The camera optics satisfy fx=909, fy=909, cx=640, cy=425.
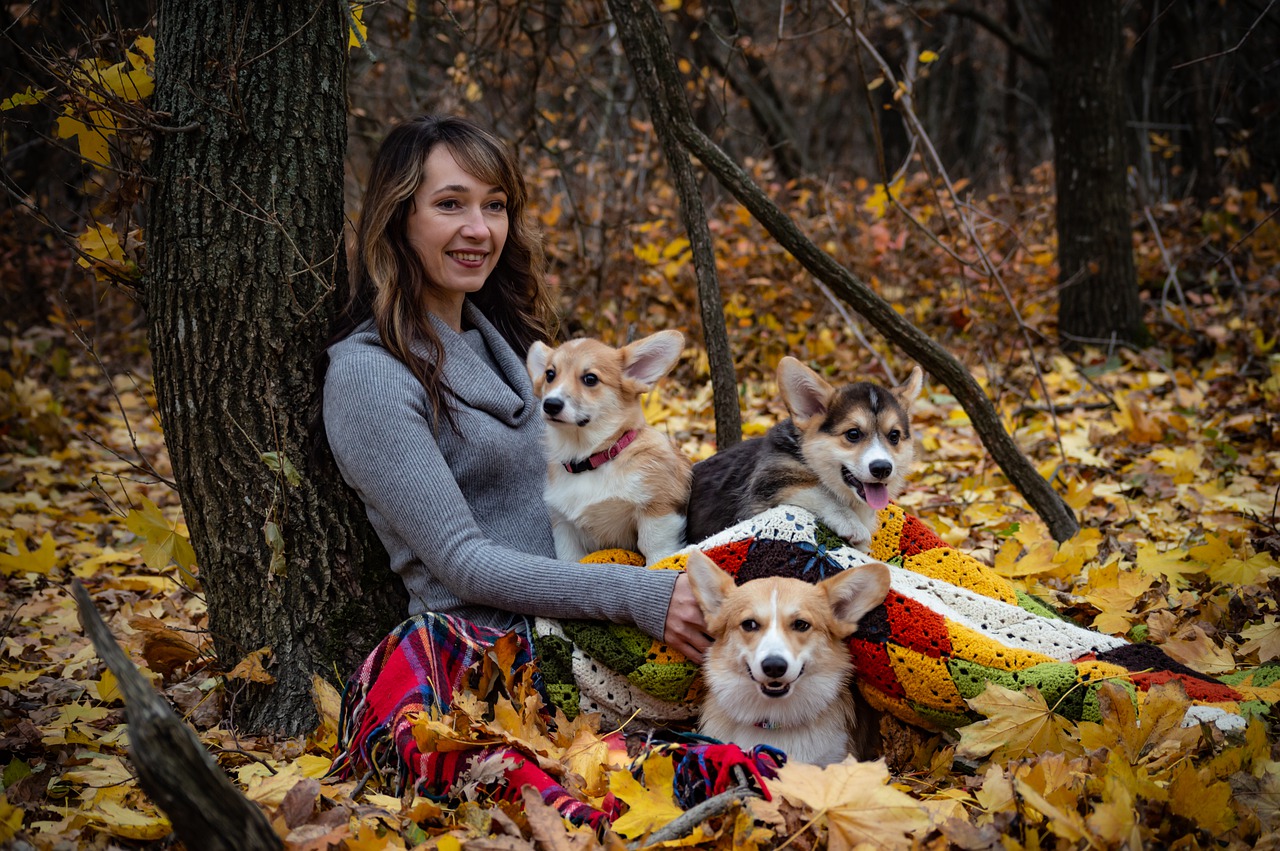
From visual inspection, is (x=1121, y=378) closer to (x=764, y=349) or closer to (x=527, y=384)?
(x=764, y=349)

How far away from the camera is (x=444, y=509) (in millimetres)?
2697

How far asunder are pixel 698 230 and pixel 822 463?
121cm

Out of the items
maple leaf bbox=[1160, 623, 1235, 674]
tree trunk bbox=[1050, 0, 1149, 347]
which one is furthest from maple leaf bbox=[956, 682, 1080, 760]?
tree trunk bbox=[1050, 0, 1149, 347]

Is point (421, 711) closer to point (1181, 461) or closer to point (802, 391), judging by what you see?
point (802, 391)

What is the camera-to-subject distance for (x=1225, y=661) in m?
2.67

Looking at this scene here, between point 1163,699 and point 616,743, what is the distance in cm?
139

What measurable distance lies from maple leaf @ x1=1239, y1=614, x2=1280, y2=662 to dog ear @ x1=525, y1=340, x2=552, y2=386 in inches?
95.0

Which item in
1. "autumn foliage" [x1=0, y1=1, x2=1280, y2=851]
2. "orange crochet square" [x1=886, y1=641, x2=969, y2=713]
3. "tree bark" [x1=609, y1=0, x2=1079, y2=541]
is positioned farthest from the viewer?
"tree bark" [x1=609, y1=0, x2=1079, y2=541]

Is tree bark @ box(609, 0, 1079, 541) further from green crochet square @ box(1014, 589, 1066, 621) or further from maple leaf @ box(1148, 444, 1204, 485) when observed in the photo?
maple leaf @ box(1148, 444, 1204, 485)

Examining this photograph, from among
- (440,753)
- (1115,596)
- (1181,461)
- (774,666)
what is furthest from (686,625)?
(1181,461)

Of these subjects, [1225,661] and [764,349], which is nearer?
[1225,661]

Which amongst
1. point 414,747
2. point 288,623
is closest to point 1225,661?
point 414,747

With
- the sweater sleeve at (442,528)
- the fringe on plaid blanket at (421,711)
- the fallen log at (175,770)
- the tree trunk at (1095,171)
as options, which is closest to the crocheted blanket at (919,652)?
the sweater sleeve at (442,528)

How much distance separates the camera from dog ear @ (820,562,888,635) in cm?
250
